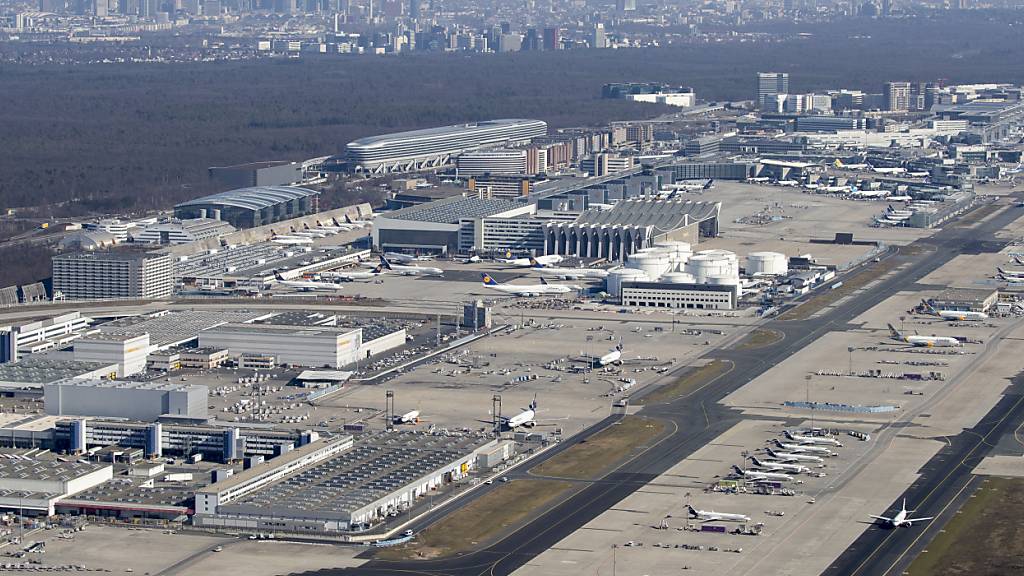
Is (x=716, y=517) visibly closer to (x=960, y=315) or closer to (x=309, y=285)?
(x=960, y=315)

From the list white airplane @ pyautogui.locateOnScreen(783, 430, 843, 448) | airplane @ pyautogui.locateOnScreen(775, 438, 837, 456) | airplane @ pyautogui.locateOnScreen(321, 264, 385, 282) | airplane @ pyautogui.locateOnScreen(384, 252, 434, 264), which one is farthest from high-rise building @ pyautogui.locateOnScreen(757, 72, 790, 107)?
airplane @ pyautogui.locateOnScreen(775, 438, 837, 456)

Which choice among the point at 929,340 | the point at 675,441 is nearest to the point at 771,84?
the point at 929,340

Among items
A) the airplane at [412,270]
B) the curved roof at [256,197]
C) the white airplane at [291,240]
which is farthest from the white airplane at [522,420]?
the curved roof at [256,197]

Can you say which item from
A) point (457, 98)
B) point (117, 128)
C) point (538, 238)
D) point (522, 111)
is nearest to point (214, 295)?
point (538, 238)

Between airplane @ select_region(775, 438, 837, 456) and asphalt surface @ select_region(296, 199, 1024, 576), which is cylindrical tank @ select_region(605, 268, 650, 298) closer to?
asphalt surface @ select_region(296, 199, 1024, 576)

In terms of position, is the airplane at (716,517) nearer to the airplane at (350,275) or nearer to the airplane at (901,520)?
the airplane at (901,520)

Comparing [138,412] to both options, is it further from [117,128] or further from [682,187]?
[117,128]
